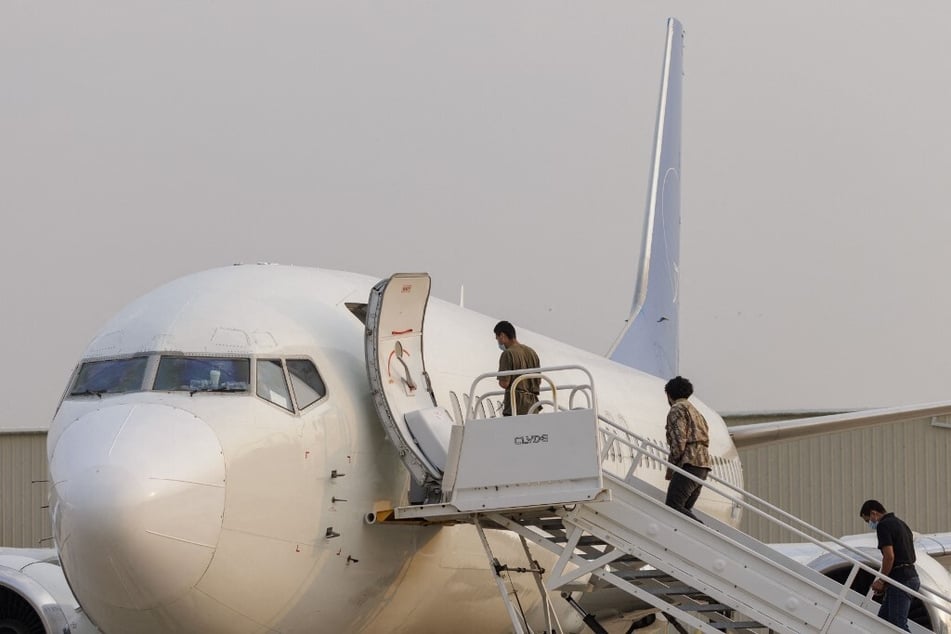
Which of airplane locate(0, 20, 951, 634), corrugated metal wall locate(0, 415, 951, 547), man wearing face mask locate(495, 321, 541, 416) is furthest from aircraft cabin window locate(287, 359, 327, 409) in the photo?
corrugated metal wall locate(0, 415, 951, 547)

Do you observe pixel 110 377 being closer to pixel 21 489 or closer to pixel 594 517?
pixel 594 517

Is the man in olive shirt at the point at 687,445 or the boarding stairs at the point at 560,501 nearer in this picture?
the boarding stairs at the point at 560,501

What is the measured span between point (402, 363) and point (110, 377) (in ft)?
7.21

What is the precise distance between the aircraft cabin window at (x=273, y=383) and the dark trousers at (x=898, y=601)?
17.7 feet

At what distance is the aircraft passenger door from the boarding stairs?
0.01 meters

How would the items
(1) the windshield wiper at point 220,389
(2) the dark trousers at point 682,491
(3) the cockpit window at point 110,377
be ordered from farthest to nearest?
1. (2) the dark trousers at point 682,491
2. (3) the cockpit window at point 110,377
3. (1) the windshield wiper at point 220,389

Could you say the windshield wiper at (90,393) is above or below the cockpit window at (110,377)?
below

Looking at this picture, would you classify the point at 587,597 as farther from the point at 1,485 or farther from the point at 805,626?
the point at 1,485

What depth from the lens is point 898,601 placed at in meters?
11.6

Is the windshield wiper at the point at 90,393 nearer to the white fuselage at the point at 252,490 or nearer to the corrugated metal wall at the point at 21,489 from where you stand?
the white fuselage at the point at 252,490

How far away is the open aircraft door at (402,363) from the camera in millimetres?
10211

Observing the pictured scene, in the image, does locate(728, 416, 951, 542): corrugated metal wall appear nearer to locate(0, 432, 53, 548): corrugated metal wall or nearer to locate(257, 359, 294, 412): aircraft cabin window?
locate(0, 432, 53, 548): corrugated metal wall

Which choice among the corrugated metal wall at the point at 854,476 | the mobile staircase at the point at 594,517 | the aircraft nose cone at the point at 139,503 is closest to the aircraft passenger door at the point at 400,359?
the mobile staircase at the point at 594,517

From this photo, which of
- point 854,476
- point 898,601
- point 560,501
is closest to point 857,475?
point 854,476
